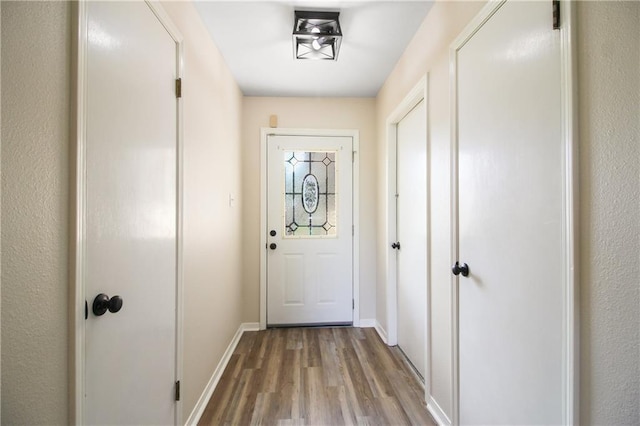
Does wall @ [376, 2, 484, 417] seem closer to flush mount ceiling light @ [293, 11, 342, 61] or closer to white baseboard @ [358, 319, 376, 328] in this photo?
flush mount ceiling light @ [293, 11, 342, 61]

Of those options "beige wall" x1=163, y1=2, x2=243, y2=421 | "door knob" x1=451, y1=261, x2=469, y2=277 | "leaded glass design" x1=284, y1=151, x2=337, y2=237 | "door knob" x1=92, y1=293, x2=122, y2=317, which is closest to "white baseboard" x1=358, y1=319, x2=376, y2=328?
"leaded glass design" x1=284, y1=151, x2=337, y2=237

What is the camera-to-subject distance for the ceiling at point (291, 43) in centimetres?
154

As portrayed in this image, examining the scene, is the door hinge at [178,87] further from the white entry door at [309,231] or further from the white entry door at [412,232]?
the white entry door at [412,232]

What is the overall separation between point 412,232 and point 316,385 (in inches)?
53.1

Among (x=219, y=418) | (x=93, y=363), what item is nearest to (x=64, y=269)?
(x=93, y=363)

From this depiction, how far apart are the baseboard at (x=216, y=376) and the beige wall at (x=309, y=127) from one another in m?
0.09

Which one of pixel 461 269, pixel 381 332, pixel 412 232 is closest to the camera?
pixel 461 269

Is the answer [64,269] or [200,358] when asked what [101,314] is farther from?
[200,358]

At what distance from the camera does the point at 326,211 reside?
9.05 ft

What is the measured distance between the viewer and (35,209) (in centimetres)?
63

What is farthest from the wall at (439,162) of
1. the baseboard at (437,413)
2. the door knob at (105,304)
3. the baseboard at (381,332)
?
the door knob at (105,304)

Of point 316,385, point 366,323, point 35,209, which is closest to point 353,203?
point 366,323

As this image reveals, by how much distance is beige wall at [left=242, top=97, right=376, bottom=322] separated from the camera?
2.67 meters

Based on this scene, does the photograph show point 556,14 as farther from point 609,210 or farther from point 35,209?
point 35,209
